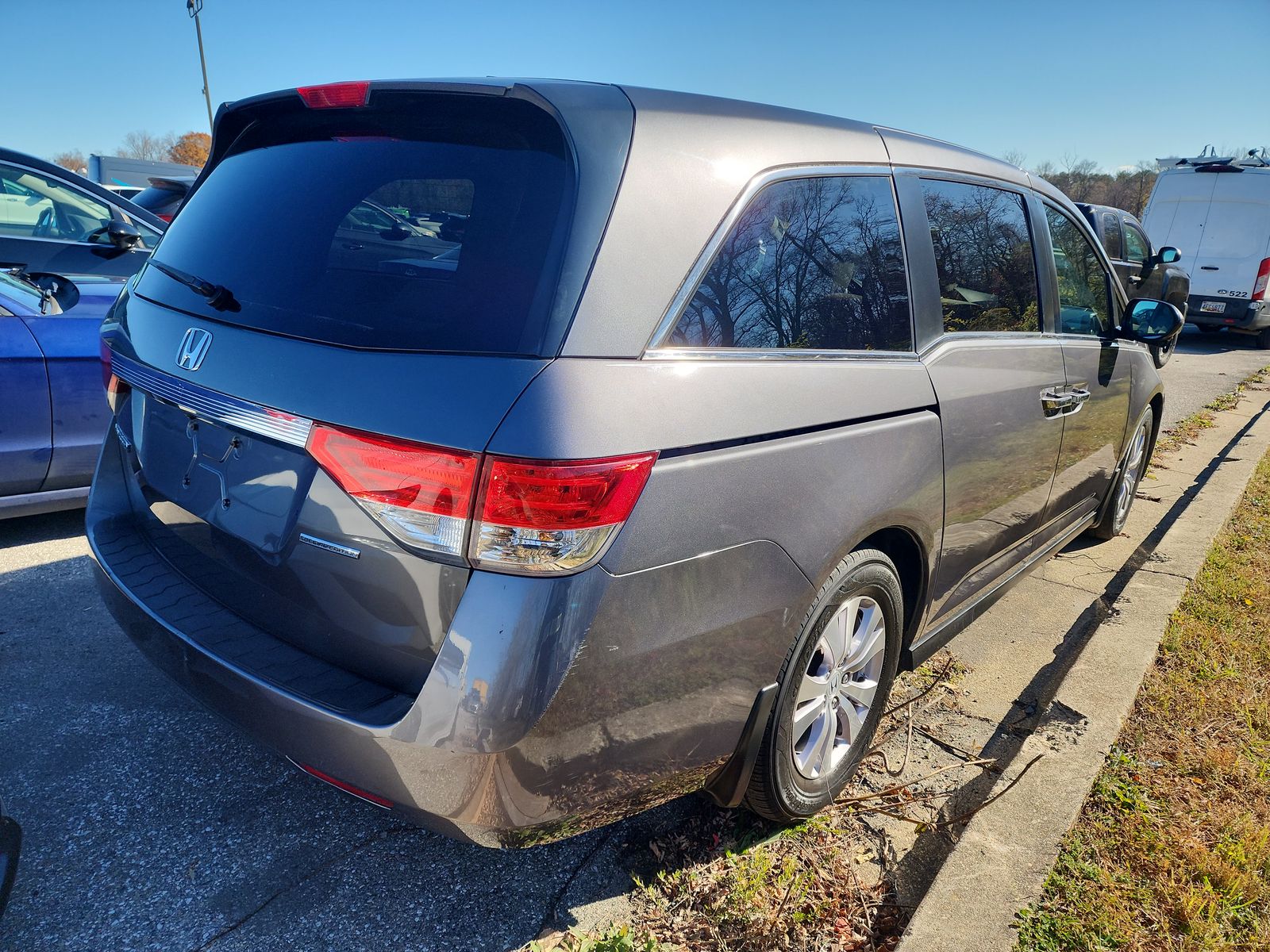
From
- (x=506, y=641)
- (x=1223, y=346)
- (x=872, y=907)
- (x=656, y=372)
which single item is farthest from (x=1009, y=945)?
(x=1223, y=346)

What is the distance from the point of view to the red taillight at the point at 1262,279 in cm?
1353

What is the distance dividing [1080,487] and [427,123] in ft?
10.4

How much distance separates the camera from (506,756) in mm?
1602

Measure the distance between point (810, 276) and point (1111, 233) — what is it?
11751mm

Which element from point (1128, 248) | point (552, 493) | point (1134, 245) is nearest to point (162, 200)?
point (552, 493)

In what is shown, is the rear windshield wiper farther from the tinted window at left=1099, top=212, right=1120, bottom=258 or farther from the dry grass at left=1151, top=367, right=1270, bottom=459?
the tinted window at left=1099, top=212, right=1120, bottom=258

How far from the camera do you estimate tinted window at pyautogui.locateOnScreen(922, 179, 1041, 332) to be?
2660mm

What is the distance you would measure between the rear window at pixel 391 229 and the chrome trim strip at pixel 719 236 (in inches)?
9.9

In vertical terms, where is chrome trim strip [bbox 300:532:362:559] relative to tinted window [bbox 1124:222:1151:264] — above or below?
below

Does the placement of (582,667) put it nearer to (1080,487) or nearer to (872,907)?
(872,907)

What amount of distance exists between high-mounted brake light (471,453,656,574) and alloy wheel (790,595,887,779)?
86 cm

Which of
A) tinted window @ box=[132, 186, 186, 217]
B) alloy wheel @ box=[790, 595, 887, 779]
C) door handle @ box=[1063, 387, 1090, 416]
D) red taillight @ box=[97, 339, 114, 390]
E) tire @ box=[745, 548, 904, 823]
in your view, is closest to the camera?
tire @ box=[745, 548, 904, 823]

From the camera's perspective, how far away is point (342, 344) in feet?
5.71

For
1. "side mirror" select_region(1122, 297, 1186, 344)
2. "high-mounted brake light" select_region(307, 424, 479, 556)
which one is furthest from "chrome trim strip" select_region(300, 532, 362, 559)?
"side mirror" select_region(1122, 297, 1186, 344)
